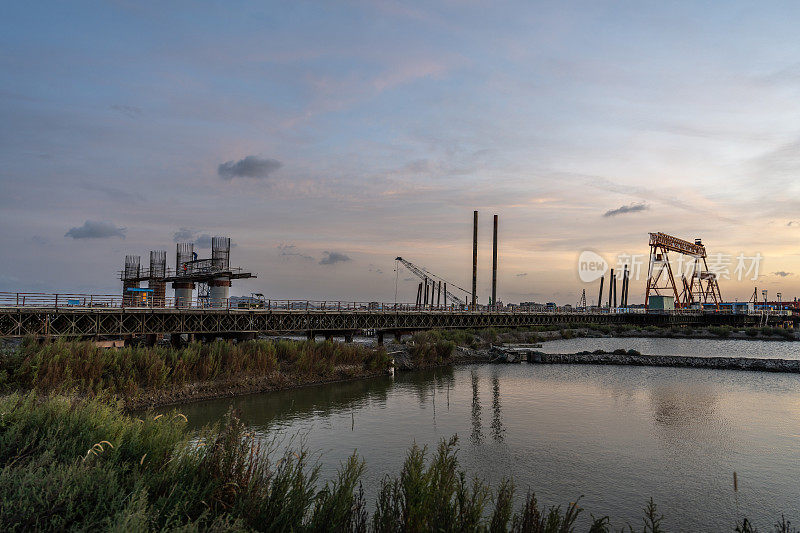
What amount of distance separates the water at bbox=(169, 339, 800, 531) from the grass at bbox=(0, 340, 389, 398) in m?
2.26

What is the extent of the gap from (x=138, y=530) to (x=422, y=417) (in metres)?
16.4

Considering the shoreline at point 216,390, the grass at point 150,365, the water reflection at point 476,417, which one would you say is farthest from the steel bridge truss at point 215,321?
the water reflection at point 476,417

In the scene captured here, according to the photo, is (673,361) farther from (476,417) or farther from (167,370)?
(167,370)

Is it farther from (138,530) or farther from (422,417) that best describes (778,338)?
(138,530)

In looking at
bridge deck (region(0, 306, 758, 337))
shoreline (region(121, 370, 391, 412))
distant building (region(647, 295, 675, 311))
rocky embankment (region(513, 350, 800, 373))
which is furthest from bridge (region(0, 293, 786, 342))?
distant building (region(647, 295, 675, 311))

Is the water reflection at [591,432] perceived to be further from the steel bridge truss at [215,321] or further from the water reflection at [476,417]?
the steel bridge truss at [215,321]

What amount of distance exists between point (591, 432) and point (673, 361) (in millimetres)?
27346

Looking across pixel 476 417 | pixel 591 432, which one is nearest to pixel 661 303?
pixel 476 417

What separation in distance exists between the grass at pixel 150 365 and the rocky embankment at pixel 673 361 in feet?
60.0

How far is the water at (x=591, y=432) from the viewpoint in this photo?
1180 cm

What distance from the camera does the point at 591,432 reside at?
17.9 meters

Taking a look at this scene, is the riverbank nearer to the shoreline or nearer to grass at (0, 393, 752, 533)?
the shoreline

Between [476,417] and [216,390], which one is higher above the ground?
[216,390]

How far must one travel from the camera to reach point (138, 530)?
4.91 meters
